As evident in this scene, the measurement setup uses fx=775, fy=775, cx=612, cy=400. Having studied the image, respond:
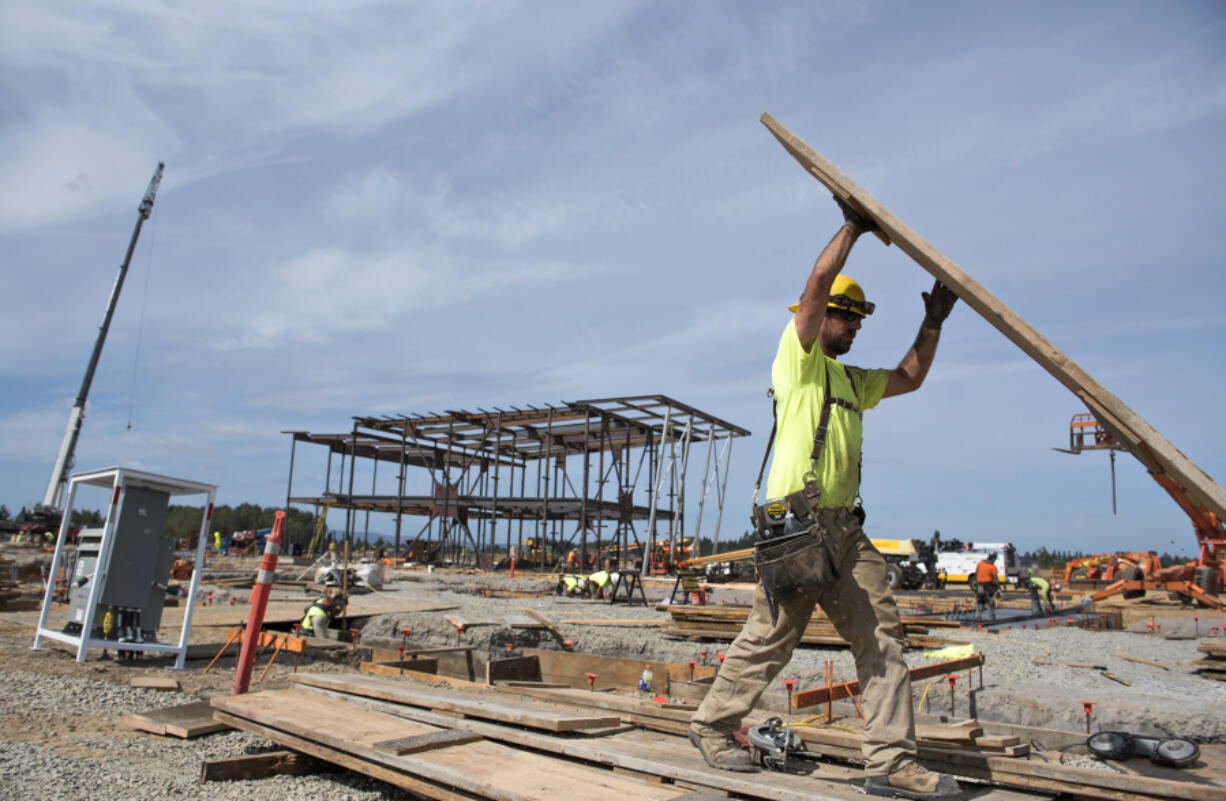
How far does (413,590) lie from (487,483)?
15.5 m

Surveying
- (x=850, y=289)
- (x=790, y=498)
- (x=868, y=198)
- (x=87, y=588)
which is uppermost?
(x=868, y=198)

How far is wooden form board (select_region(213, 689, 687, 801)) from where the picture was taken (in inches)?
111

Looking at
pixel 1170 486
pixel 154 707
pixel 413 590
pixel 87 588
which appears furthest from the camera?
pixel 413 590

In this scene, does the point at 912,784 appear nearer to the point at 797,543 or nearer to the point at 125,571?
the point at 797,543

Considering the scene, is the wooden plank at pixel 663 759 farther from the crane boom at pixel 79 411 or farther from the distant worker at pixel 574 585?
the crane boom at pixel 79 411

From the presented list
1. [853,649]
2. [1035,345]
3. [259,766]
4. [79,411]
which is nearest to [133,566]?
[259,766]

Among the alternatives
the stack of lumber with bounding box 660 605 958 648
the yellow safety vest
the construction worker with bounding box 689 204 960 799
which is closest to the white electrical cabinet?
the yellow safety vest

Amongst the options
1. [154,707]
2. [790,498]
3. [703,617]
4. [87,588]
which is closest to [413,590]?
[703,617]

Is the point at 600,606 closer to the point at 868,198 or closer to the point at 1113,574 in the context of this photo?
the point at 868,198

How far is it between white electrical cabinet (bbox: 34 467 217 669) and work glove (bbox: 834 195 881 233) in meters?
6.66

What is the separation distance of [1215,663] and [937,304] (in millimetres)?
8278

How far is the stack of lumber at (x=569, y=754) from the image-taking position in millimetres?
2771

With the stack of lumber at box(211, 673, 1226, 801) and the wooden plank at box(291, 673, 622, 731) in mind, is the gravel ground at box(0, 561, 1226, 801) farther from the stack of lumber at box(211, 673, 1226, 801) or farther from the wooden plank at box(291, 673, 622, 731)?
the wooden plank at box(291, 673, 622, 731)

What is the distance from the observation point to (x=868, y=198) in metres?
3.10
